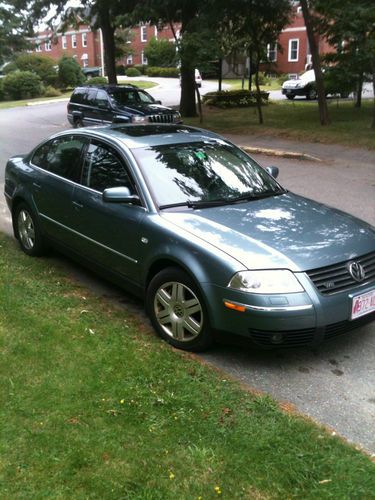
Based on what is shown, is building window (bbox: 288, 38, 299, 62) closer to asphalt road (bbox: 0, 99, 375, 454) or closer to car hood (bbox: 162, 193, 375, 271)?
asphalt road (bbox: 0, 99, 375, 454)

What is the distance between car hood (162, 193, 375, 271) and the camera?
3.76 metres

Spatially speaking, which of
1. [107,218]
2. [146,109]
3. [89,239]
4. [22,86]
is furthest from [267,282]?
[22,86]

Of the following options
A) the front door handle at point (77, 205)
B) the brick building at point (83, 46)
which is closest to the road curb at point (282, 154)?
the front door handle at point (77, 205)

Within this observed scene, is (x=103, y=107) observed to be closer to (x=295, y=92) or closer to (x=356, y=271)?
(x=356, y=271)

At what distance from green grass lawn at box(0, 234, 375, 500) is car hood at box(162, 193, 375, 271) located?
858 millimetres

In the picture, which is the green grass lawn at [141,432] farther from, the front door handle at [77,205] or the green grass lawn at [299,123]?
the green grass lawn at [299,123]

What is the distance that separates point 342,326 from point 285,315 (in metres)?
0.48

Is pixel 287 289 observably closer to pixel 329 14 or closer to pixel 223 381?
pixel 223 381

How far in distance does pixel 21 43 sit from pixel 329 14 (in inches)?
1885

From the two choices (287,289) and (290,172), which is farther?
(290,172)

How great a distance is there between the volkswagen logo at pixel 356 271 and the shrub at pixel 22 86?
44.7 meters

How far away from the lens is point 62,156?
5742 mm

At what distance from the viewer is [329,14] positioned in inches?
620

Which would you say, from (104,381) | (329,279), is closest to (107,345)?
(104,381)
